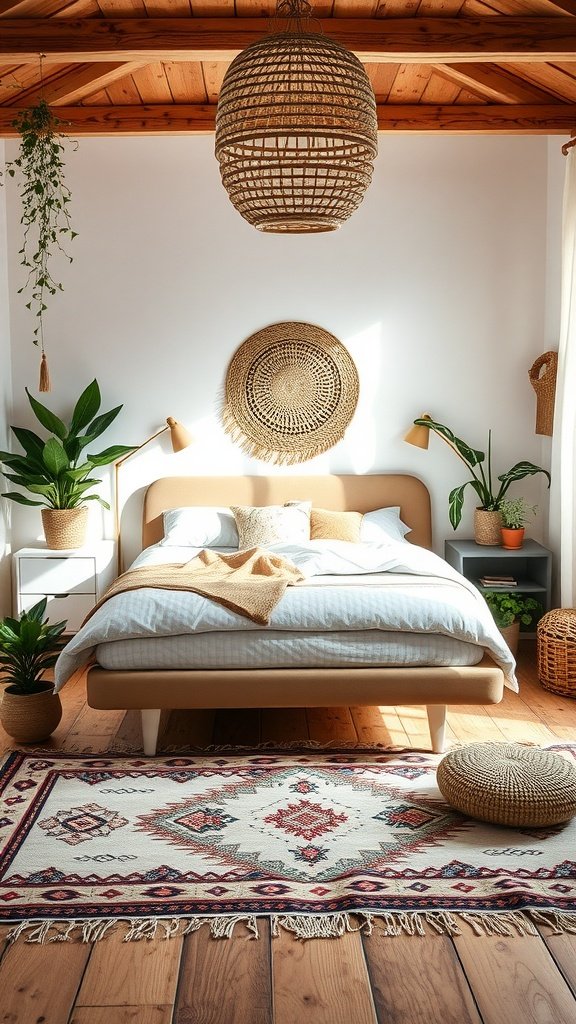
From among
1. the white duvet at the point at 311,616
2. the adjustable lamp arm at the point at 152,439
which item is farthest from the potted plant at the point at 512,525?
the adjustable lamp arm at the point at 152,439

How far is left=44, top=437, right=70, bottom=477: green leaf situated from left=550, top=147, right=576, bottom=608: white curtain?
2582 mm

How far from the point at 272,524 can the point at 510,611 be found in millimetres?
1328

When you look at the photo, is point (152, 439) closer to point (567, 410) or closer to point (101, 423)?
point (101, 423)

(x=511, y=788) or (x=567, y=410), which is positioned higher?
(x=567, y=410)

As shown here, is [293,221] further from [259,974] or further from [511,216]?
[511,216]

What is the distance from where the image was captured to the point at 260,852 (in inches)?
119

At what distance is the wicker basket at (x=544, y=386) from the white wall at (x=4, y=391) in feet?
9.72

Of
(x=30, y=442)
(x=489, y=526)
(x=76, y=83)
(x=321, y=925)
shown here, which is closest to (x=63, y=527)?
(x=30, y=442)

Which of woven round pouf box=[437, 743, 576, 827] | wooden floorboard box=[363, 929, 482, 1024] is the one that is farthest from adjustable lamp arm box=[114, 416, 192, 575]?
wooden floorboard box=[363, 929, 482, 1024]

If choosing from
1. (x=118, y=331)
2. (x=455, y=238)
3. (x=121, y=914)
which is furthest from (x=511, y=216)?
(x=121, y=914)

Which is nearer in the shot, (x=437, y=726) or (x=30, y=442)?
(x=437, y=726)

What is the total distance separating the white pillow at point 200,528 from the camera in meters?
5.22

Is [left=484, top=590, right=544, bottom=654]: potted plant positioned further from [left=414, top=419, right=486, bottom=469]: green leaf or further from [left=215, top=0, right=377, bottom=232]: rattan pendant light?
[left=215, top=0, right=377, bottom=232]: rattan pendant light

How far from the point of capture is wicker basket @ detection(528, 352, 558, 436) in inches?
210
